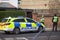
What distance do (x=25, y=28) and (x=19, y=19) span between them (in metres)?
0.86

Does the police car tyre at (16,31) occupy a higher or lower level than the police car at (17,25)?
lower

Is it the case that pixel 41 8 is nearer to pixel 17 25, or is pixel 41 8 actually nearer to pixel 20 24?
pixel 20 24

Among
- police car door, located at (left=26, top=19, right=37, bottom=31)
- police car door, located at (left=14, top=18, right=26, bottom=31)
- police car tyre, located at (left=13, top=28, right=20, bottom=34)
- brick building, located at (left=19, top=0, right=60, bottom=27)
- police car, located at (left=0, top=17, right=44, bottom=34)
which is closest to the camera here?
Result: police car, located at (left=0, top=17, right=44, bottom=34)

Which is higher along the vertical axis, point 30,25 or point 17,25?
point 17,25

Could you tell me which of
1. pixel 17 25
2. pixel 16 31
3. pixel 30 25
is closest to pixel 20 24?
pixel 17 25

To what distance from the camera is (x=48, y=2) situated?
115 feet

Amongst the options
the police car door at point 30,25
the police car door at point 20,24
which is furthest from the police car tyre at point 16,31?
the police car door at point 30,25

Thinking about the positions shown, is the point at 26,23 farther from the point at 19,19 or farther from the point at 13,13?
the point at 13,13

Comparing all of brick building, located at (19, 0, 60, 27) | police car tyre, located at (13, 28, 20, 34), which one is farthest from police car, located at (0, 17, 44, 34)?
brick building, located at (19, 0, 60, 27)

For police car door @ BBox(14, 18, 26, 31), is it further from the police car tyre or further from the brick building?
the brick building

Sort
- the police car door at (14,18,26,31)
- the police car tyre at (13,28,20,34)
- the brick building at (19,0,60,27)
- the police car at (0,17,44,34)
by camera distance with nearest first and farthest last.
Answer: the police car at (0,17,44,34), the police car tyre at (13,28,20,34), the police car door at (14,18,26,31), the brick building at (19,0,60,27)

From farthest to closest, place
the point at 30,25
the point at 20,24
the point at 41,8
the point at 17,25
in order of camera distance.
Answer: the point at 41,8
the point at 30,25
the point at 20,24
the point at 17,25

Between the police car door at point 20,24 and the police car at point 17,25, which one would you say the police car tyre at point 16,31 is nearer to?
the police car at point 17,25

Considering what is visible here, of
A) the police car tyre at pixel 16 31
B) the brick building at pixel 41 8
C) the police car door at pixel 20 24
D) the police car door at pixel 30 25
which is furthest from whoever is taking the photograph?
the brick building at pixel 41 8
